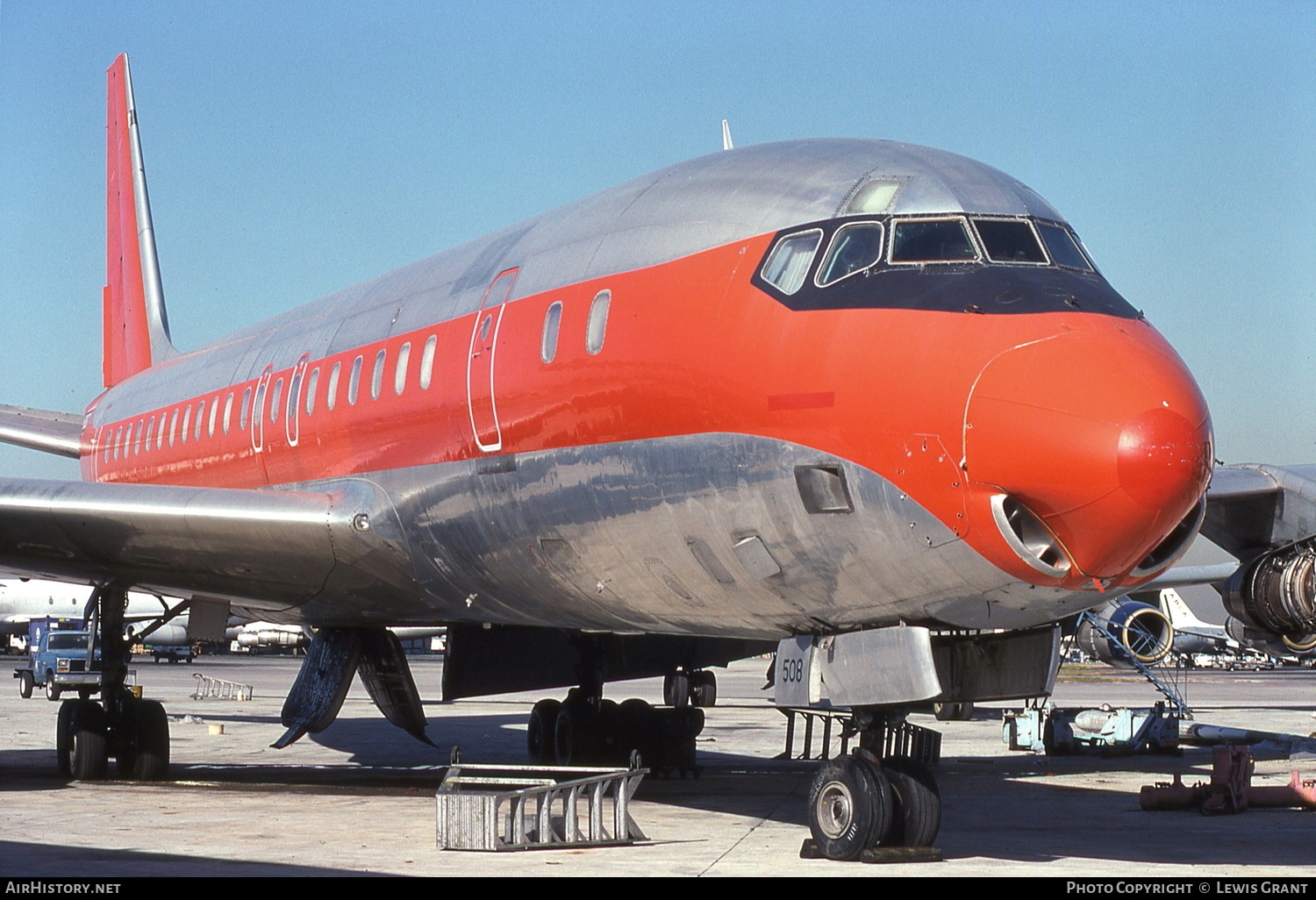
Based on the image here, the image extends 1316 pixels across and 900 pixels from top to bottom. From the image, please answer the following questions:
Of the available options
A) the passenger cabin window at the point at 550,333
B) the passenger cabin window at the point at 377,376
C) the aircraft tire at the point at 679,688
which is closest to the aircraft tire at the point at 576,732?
the aircraft tire at the point at 679,688

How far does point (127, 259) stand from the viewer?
91.4 ft

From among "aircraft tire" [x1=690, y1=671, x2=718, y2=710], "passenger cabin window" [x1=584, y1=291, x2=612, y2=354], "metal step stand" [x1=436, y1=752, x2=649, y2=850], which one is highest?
"passenger cabin window" [x1=584, y1=291, x2=612, y2=354]

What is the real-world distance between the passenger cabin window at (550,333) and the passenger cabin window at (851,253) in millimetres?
2483

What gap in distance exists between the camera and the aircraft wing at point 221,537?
45.1ft

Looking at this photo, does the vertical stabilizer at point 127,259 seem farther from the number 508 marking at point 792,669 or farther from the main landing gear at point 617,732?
the number 508 marking at point 792,669

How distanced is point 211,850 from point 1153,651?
62.4 feet

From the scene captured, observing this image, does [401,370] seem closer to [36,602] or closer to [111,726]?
[111,726]

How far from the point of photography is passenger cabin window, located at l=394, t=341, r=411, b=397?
44.9 ft

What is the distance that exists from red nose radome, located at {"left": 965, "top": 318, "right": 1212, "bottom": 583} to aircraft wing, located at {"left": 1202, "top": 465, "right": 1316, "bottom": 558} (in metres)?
5.48

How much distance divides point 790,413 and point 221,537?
691cm

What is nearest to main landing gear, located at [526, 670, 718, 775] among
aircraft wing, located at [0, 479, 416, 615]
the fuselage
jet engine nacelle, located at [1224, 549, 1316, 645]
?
aircraft wing, located at [0, 479, 416, 615]

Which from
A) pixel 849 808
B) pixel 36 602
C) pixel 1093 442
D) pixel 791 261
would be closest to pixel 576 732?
pixel 849 808

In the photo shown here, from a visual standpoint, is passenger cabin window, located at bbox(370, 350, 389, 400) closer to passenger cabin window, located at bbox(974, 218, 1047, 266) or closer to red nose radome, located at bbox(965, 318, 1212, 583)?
passenger cabin window, located at bbox(974, 218, 1047, 266)

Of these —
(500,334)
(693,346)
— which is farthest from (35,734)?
(693,346)
